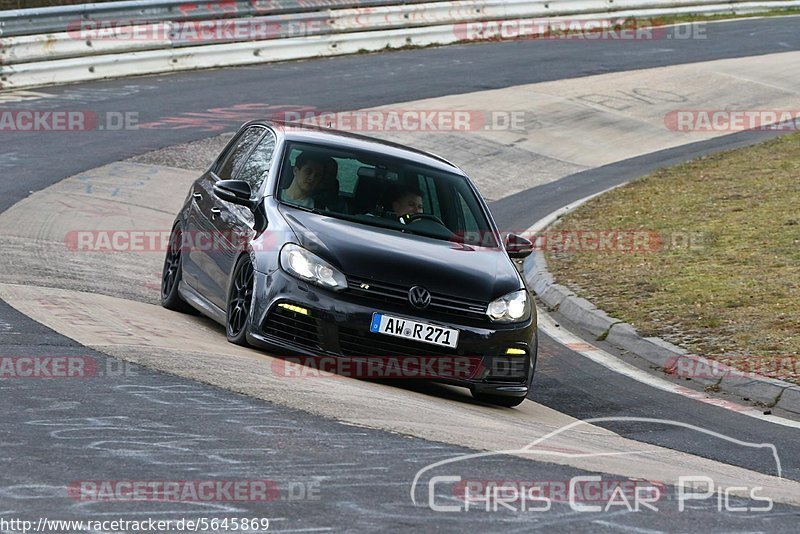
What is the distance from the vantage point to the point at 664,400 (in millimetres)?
9797

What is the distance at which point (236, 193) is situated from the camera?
9.66m

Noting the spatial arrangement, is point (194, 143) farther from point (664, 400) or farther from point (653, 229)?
point (664, 400)

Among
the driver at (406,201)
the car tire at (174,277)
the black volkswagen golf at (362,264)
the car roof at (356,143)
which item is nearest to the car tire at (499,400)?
the black volkswagen golf at (362,264)

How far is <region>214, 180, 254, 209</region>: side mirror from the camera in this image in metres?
9.63

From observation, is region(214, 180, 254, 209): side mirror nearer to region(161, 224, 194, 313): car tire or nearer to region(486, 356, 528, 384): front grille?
region(161, 224, 194, 313): car tire

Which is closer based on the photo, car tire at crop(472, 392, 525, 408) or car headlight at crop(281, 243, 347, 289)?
car headlight at crop(281, 243, 347, 289)

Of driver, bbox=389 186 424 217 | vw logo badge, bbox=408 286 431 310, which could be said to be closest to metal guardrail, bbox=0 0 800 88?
driver, bbox=389 186 424 217

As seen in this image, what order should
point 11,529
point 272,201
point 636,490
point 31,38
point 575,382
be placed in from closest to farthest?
point 11,529 < point 636,490 < point 272,201 < point 575,382 < point 31,38

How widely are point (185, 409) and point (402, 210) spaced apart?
3.17 m

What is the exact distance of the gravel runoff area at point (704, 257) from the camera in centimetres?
1116

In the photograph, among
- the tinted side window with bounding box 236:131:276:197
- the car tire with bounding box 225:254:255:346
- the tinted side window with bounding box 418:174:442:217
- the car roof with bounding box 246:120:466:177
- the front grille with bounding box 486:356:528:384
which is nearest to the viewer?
the front grille with bounding box 486:356:528:384

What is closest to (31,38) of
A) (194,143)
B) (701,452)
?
(194,143)

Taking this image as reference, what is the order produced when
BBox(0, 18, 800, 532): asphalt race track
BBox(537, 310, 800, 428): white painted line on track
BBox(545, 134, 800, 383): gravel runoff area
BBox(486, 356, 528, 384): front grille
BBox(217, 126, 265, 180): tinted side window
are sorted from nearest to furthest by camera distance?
BBox(0, 18, 800, 532): asphalt race track
BBox(486, 356, 528, 384): front grille
BBox(537, 310, 800, 428): white painted line on track
BBox(217, 126, 265, 180): tinted side window
BBox(545, 134, 800, 383): gravel runoff area

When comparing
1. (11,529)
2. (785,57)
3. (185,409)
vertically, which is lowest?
(785,57)
